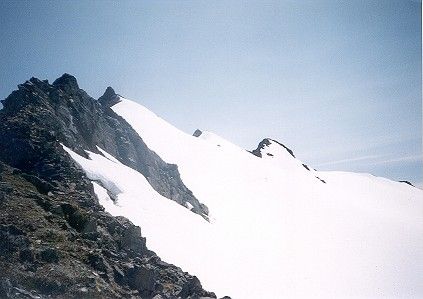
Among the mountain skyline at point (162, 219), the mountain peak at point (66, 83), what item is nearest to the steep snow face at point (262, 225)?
the mountain skyline at point (162, 219)

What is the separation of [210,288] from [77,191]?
37.0 feet

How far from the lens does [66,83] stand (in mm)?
34531

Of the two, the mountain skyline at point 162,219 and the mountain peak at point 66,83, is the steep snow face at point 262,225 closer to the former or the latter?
the mountain skyline at point 162,219

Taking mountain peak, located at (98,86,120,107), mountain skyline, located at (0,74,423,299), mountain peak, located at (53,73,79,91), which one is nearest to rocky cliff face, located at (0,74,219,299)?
mountain skyline, located at (0,74,423,299)

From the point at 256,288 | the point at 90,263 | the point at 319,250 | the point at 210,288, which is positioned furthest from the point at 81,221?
the point at 319,250

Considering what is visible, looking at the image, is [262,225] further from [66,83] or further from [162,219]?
[66,83]

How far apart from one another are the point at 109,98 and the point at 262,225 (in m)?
40.2

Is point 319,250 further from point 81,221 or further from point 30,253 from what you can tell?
point 30,253

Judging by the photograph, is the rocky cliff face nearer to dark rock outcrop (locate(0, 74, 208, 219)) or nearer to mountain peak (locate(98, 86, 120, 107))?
dark rock outcrop (locate(0, 74, 208, 219))

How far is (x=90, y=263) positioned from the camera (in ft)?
45.0

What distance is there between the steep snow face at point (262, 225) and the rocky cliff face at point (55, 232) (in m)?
4.77

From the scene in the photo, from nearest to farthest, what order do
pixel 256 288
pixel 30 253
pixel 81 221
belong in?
1. pixel 30 253
2. pixel 81 221
3. pixel 256 288

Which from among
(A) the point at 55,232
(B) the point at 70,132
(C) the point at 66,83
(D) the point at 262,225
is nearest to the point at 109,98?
(C) the point at 66,83

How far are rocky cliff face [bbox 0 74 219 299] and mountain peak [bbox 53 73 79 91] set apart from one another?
6.43 metres
